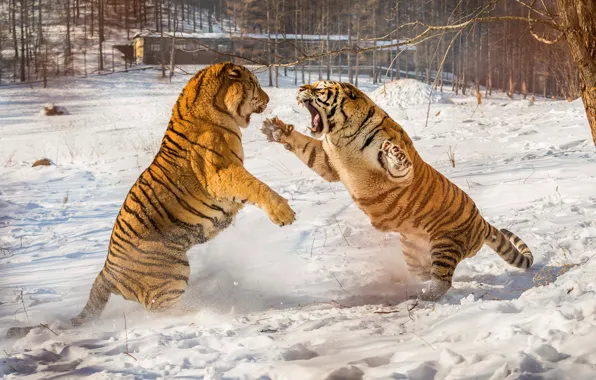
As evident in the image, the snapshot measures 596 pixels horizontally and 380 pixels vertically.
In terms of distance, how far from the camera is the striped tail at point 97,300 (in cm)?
372

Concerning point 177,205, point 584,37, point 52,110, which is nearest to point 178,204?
point 177,205

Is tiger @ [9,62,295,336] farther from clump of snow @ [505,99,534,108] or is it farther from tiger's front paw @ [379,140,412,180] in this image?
clump of snow @ [505,99,534,108]

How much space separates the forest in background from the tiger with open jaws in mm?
313

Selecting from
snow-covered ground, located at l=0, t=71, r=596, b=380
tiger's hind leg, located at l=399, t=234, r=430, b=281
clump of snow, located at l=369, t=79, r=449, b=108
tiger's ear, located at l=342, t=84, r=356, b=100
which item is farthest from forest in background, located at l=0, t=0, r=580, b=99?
snow-covered ground, located at l=0, t=71, r=596, b=380

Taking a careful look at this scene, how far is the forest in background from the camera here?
5.37 metres

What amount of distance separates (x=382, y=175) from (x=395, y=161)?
25cm

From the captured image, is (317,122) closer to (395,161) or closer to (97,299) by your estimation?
(395,161)

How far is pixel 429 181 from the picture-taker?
13.2 feet

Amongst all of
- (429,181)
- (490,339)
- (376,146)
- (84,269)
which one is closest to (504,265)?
(429,181)

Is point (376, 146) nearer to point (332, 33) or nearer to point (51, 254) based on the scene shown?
point (51, 254)

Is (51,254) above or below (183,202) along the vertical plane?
below

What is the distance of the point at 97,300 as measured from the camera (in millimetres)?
3787

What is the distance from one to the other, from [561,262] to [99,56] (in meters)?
6.93

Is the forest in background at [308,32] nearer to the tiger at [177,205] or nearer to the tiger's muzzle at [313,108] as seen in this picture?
the tiger's muzzle at [313,108]
